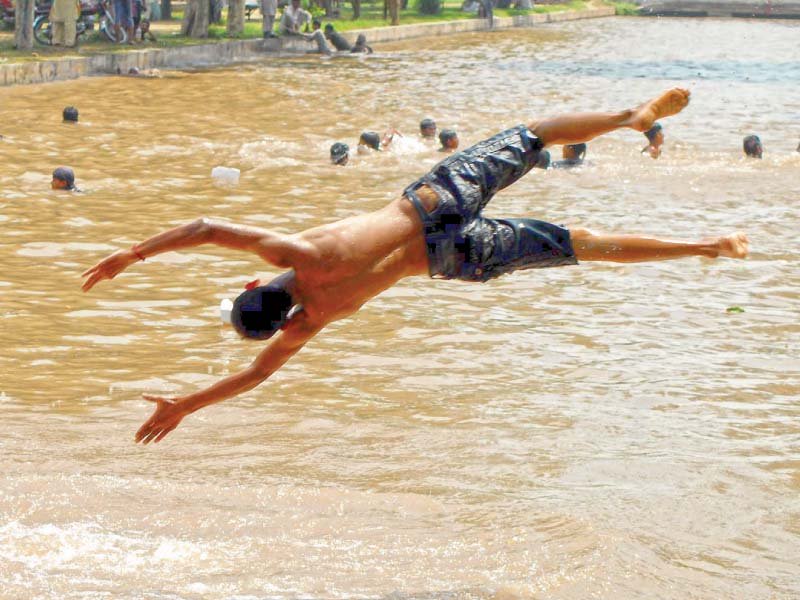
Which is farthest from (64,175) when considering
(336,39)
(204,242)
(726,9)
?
(726,9)

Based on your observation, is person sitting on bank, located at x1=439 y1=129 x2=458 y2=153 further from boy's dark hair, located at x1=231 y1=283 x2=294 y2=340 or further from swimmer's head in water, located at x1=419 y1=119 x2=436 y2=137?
boy's dark hair, located at x1=231 y1=283 x2=294 y2=340

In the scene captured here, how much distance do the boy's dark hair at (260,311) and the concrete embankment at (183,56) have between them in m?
16.2

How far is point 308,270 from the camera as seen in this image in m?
5.55

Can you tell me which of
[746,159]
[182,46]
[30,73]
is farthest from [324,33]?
[746,159]

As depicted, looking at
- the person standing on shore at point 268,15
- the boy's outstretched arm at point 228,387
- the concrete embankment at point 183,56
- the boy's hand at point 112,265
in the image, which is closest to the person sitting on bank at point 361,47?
the concrete embankment at point 183,56

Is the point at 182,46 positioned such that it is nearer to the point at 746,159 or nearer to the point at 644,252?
the point at 746,159

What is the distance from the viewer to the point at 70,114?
17172 millimetres

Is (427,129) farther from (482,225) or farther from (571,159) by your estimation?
(482,225)

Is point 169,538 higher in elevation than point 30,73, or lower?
lower

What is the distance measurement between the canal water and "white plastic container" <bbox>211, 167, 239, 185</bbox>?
0.17m

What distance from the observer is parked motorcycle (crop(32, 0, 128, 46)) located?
972 inches

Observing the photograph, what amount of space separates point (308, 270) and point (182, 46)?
20.6 m

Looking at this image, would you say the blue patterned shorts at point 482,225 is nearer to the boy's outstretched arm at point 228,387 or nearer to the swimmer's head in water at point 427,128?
the boy's outstretched arm at point 228,387

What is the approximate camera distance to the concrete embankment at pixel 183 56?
21.1 m
